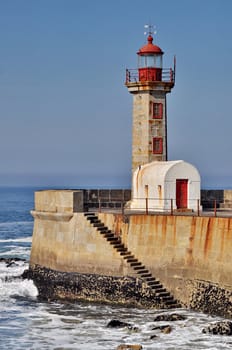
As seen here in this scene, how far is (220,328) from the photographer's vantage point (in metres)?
19.2

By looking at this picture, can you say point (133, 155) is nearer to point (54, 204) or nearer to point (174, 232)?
point (54, 204)

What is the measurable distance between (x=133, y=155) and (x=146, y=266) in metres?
5.97

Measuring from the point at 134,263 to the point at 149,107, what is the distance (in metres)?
6.48

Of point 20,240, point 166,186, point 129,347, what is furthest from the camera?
point 20,240

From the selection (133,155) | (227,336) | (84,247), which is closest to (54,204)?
(84,247)

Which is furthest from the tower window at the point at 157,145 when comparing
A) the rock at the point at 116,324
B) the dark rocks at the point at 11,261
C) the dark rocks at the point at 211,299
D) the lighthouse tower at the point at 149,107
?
the rock at the point at 116,324

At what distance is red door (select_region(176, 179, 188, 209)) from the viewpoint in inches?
1029

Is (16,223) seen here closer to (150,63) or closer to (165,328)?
(150,63)

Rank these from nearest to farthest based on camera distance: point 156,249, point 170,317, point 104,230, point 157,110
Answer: point 170,317, point 156,249, point 104,230, point 157,110

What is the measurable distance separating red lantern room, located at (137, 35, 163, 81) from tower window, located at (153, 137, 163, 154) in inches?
76.7

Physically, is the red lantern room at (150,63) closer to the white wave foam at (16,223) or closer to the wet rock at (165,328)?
the wet rock at (165,328)

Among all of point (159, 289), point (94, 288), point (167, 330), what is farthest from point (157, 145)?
point (167, 330)

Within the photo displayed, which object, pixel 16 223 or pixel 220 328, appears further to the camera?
pixel 16 223

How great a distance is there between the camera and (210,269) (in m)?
21.1
